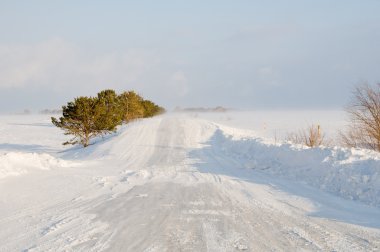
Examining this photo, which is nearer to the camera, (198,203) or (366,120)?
(198,203)

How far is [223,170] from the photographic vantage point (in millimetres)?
14914

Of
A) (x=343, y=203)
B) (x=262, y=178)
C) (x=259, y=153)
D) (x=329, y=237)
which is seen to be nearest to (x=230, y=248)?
(x=329, y=237)

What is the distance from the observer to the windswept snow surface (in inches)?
247

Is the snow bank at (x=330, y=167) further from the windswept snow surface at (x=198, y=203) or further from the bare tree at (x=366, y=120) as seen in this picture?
the bare tree at (x=366, y=120)

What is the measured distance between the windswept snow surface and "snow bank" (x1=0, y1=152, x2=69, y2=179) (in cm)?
6

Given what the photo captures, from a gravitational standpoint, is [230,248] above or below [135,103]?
below

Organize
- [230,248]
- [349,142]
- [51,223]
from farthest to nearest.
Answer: [349,142] < [51,223] < [230,248]

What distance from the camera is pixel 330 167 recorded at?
12094 millimetres

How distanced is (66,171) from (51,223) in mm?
7793

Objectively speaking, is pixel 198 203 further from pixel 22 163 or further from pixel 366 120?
pixel 366 120

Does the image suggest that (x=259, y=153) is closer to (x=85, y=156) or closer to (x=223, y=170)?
(x=223, y=170)

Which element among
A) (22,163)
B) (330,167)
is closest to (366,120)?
(330,167)

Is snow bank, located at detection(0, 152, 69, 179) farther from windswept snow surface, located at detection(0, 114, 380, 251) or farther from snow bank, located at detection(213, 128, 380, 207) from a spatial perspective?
snow bank, located at detection(213, 128, 380, 207)

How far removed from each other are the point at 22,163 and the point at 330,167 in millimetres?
11657
